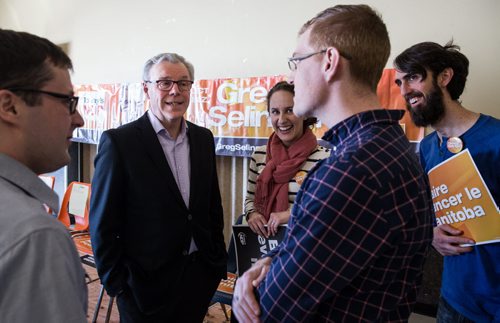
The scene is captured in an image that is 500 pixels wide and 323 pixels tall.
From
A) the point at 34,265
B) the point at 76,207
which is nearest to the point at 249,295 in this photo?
the point at 34,265

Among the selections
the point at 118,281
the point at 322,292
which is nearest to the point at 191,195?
the point at 118,281

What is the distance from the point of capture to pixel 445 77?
157cm

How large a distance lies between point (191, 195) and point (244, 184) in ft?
5.95

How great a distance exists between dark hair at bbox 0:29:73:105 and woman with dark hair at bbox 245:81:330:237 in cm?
134

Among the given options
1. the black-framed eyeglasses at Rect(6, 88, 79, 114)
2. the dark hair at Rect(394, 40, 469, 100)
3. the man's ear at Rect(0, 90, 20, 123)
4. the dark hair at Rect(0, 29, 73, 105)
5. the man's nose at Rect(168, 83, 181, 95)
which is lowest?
the man's ear at Rect(0, 90, 20, 123)

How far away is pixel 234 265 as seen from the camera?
7.82 ft

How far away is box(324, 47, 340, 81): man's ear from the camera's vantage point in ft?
2.73

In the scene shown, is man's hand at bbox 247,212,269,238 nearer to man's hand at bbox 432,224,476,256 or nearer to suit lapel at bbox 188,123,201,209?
suit lapel at bbox 188,123,201,209

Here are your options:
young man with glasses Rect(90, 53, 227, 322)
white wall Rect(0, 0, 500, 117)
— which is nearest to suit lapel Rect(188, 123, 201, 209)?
young man with glasses Rect(90, 53, 227, 322)

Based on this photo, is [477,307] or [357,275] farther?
[477,307]

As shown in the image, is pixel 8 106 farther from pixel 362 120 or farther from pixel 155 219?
pixel 155 219

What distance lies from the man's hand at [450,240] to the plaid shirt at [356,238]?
0.76m

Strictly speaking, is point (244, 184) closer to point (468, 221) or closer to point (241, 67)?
point (241, 67)

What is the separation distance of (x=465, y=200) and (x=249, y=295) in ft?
3.41
